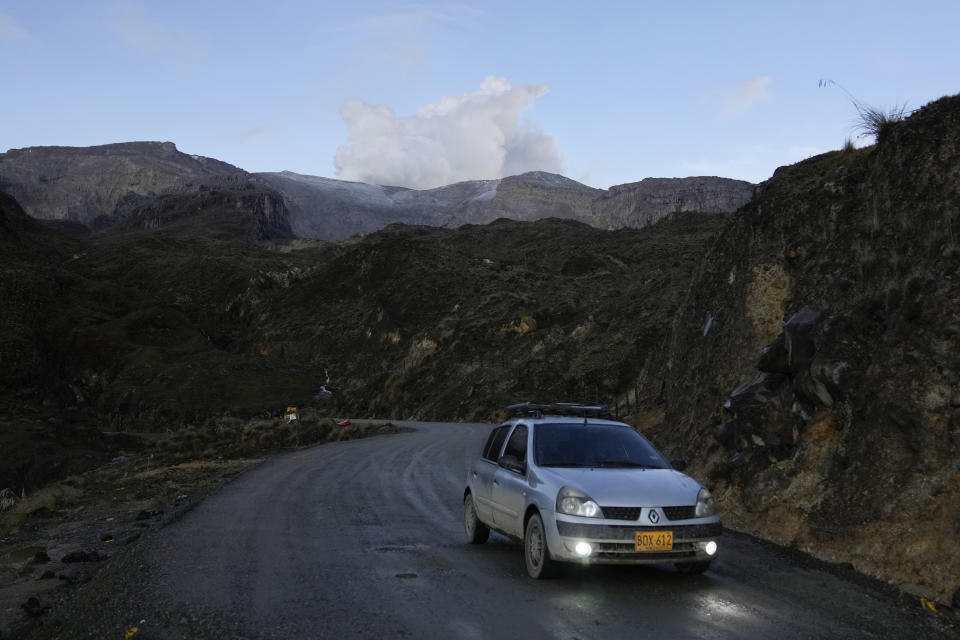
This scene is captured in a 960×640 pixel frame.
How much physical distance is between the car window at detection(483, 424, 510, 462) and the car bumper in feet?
7.39

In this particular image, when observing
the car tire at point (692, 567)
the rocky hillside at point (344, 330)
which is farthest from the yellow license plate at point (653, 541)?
the rocky hillside at point (344, 330)

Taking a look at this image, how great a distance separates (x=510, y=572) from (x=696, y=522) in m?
2.10

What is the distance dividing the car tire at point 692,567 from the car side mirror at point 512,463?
1.90 metres

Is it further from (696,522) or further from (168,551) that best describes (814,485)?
(168,551)

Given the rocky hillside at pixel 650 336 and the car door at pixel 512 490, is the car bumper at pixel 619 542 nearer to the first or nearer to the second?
the car door at pixel 512 490

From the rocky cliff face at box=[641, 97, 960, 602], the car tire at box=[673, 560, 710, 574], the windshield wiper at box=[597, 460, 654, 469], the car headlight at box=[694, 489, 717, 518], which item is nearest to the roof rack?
the windshield wiper at box=[597, 460, 654, 469]

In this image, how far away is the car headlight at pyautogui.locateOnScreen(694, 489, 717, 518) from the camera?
731 centimetres

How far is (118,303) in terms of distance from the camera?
3711 inches

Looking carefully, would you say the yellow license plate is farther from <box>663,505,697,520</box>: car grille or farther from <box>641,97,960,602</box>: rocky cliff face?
<box>641,97,960,602</box>: rocky cliff face

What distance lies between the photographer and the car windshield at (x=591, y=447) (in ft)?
26.8

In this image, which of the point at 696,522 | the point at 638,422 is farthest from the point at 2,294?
the point at 696,522

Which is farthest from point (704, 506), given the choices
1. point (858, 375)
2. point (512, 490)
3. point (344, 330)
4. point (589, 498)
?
point (344, 330)

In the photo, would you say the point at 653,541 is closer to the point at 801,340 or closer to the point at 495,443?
the point at 495,443

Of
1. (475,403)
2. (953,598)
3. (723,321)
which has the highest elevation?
(723,321)
